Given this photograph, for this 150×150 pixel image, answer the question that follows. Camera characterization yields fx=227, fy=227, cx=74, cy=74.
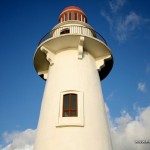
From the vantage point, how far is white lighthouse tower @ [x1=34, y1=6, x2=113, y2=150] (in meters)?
9.90

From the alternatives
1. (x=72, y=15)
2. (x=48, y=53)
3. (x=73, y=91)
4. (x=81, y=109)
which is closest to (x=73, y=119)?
(x=81, y=109)

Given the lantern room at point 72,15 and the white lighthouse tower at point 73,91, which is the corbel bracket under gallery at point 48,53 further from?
the lantern room at point 72,15

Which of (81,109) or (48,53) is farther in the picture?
(48,53)

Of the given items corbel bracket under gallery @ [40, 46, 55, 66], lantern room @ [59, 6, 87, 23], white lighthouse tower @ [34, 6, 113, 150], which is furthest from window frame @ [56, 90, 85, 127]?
lantern room @ [59, 6, 87, 23]

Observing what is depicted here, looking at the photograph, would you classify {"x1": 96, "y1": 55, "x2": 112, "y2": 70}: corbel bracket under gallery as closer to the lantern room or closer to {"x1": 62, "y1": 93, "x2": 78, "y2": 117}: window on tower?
{"x1": 62, "y1": 93, "x2": 78, "y2": 117}: window on tower

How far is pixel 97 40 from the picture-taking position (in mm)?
13828

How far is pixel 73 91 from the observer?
11.4 metres

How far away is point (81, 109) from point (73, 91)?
3.67ft

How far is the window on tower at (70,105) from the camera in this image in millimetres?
10637

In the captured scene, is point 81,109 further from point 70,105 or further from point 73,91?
point 73,91

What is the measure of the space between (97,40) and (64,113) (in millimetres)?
5355

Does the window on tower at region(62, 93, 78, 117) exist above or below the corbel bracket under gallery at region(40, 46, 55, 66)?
below

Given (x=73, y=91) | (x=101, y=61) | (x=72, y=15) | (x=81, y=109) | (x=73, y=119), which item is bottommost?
(x=73, y=119)

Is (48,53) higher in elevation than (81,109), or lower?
higher
